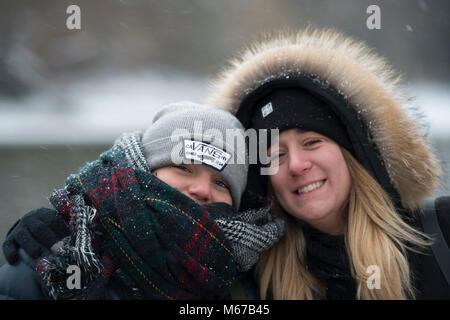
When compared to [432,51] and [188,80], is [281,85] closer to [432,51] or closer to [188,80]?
[188,80]

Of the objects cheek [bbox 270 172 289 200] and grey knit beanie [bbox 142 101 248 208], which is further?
cheek [bbox 270 172 289 200]

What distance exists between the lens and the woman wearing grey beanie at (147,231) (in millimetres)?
1168

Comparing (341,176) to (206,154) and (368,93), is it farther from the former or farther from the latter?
(206,154)

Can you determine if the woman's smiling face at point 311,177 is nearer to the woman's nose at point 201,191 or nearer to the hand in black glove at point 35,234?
the woman's nose at point 201,191

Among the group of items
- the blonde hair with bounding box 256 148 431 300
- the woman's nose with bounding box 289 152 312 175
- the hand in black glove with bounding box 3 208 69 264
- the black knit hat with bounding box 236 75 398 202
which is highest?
the black knit hat with bounding box 236 75 398 202

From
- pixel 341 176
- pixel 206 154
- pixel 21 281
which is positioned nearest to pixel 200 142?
pixel 206 154

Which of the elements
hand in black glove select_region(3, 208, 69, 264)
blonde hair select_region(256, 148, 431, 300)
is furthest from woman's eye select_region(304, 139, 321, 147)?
hand in black glove select_region(3, 208, 69, 264)

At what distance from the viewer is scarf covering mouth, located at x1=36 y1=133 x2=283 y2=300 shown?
46.1 inches

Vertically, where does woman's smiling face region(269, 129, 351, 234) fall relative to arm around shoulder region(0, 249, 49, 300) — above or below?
above

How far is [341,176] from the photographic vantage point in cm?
162

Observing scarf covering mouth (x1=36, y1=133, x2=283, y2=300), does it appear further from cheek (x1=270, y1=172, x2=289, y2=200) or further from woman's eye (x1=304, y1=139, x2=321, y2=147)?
woman's eye (x1=304, y1=139, x2=321, y2=147)

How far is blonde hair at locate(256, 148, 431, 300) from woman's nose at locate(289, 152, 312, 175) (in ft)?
0.71

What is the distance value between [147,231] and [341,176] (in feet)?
2.84

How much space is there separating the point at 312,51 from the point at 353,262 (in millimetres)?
948
